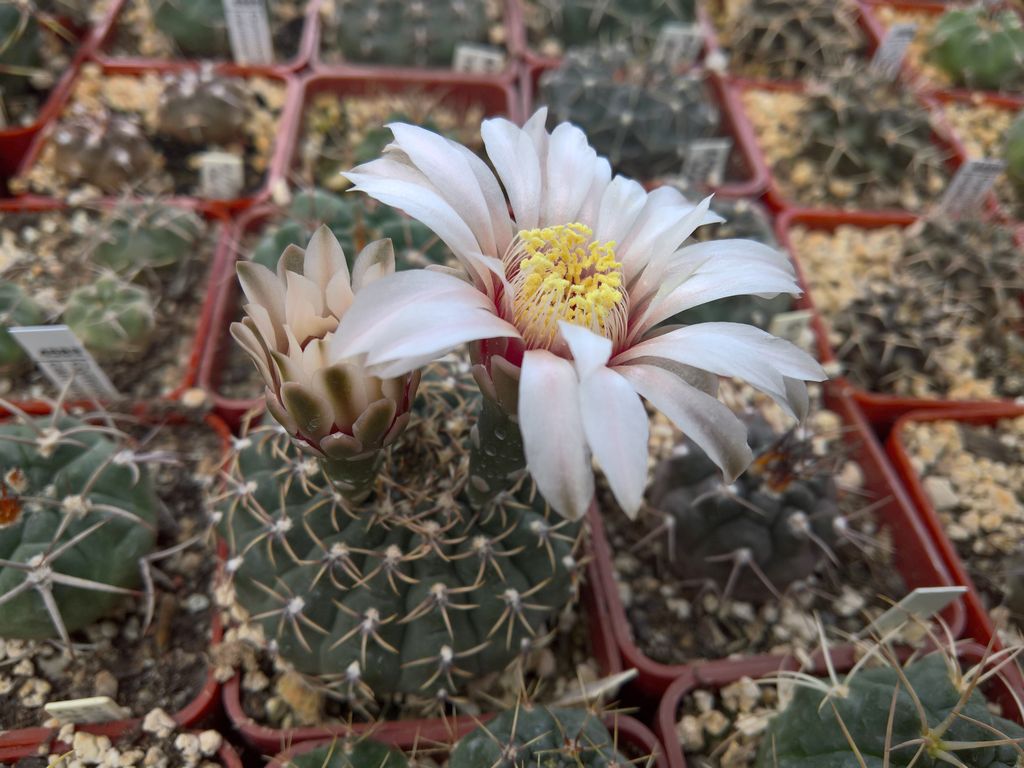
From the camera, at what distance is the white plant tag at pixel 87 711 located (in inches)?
41.7

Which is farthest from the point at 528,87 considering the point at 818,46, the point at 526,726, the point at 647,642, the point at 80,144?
the point at 526,726

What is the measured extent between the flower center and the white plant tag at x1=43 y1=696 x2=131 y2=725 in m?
0.87

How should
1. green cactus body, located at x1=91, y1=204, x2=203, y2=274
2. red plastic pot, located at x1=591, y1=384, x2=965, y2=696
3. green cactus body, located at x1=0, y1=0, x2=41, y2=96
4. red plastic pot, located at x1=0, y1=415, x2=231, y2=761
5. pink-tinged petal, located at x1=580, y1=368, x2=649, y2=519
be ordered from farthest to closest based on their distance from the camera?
green cactus body, located at x1=0, y1=0, x2=41, y2=96 < green cactus body, located at x1=91, y1=204, x2=203, y2=274 < red plastic pot, located at x1=591, y1=384, x2=965, y2=696 < red plastic pot, located at x1=0, y1=415, x2=231, y2=761 < pink-tinged petal, located at x1=580, y1=368, x2=649, y2=519

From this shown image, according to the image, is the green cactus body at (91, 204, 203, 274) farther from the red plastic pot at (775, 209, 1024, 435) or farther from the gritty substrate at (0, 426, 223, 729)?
the red plastic pot at (775, 209, 1024, 435)

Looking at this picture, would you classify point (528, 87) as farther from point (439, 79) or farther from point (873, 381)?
point (873, 381)

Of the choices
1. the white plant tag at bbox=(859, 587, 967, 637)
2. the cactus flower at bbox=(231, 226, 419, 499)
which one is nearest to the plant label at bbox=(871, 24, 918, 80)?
the white plant tag at bbox=(859, 587, 967, 637)

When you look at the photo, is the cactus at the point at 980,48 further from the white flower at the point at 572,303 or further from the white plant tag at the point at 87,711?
the white plant tag at the point at 87,711

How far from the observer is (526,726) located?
104 cm

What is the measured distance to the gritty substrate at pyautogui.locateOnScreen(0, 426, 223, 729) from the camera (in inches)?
47.1

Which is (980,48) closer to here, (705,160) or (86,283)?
(705,160)

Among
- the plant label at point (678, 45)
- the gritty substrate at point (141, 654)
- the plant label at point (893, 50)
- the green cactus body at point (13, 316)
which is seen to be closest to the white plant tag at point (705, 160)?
the plant label at point (678, 45)

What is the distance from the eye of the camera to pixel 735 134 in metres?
2.41

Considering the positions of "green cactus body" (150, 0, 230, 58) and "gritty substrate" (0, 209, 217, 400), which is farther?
"green cactus body" (150, 0, 230, 58)

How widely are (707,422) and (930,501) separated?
1275 mm
